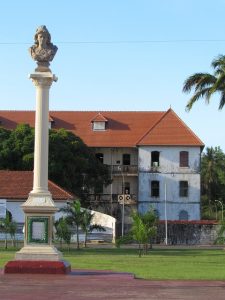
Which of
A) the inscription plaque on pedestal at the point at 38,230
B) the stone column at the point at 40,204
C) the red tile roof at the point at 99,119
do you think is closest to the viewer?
the stone column at the point at 40,204

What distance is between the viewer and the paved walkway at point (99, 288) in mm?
13500

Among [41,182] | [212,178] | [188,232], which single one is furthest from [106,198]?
[41,182]

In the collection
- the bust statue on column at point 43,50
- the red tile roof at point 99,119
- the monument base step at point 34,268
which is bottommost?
the monument base step at point 34,268

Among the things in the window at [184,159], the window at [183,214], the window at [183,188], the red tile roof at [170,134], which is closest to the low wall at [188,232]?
the window at [183,214]

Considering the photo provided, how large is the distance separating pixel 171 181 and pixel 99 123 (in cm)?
1029

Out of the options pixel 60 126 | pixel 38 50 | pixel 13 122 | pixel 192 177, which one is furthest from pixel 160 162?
pixel 38 50

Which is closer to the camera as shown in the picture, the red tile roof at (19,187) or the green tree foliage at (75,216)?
the green tree foliage at (75,216)

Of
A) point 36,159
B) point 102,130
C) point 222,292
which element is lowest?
point 222,292

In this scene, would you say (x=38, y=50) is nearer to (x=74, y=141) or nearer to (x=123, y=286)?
(x=123, y=286)

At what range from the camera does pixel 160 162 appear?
66625 mm

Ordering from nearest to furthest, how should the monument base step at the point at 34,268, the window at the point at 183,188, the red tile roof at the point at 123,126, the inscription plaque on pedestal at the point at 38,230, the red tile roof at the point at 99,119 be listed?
the monument base step at the point at 34,268
the inscription plaque on pedestal at the point at 38,230
the window at the point at 183,188
the red tile roof at the point at 123,126
the red tile roof at the point at 99,119

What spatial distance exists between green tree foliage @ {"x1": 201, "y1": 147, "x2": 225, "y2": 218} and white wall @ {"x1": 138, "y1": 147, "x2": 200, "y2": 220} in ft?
57.3

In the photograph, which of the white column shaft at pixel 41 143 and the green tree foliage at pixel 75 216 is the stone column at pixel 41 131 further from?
the green tree foliage at pixel 75 216

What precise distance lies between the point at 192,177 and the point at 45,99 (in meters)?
47.9
